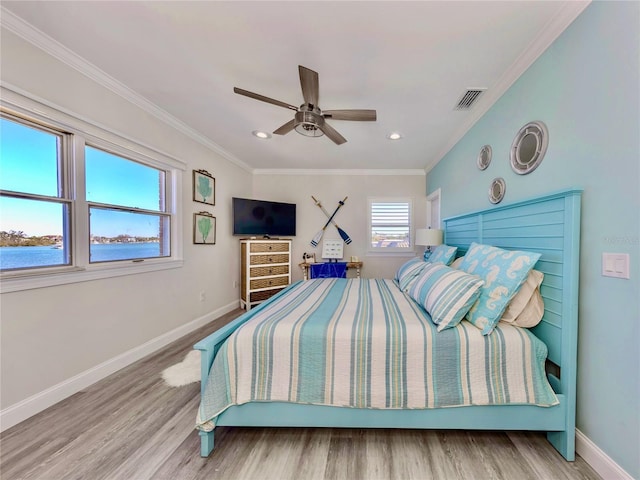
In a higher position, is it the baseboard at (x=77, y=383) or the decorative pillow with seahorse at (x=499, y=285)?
the decorative pillow with seahorse at (x=499, y=285)

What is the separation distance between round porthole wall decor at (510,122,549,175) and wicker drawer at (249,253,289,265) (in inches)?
131

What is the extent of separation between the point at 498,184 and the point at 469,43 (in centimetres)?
109

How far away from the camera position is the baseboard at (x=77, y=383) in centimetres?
146

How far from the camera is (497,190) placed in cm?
205

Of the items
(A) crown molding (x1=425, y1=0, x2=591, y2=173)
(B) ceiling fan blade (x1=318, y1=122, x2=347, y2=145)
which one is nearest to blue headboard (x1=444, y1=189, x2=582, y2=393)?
(A) crown molding (x1=425, y1=0, x2=591, y2=173)

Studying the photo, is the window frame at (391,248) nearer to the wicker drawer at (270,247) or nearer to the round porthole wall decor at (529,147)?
the wicker drawer at (270,247)

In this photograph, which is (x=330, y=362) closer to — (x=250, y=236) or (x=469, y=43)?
(x=469, y=43)

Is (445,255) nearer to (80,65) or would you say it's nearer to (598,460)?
(598,460)

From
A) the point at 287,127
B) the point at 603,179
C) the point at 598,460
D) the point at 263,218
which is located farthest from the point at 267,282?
the point at 603,179

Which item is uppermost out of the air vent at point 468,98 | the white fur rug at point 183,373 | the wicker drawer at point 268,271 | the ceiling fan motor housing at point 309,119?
the air vent at point 468,98

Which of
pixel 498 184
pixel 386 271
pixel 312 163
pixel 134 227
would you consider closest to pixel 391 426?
pixel 498 184

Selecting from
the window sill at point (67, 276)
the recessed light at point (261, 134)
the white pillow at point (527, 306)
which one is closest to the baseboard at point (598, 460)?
the white pillow at point (527, 306)

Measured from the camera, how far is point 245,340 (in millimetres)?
1296

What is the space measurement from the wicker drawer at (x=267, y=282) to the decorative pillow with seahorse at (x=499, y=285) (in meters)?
3.08
